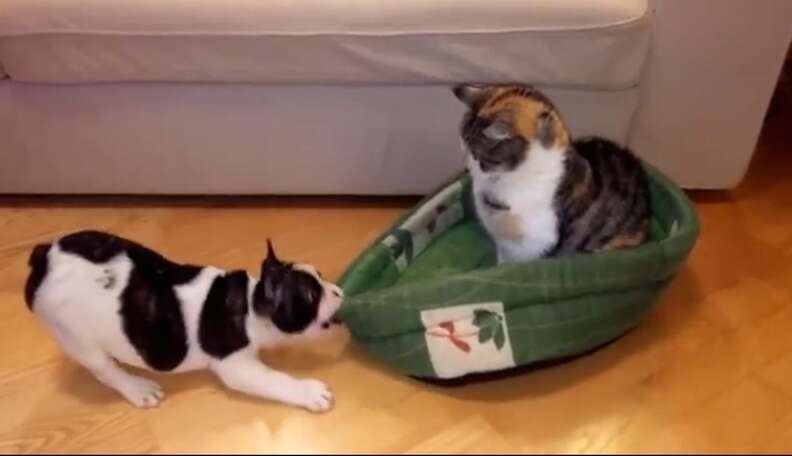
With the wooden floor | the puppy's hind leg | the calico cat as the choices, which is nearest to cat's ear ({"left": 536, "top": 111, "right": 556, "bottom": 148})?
the calico cat

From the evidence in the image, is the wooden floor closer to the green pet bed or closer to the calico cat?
the green pet bed

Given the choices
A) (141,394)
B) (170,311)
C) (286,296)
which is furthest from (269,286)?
(141,394)

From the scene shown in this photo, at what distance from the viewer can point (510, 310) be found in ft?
4.54

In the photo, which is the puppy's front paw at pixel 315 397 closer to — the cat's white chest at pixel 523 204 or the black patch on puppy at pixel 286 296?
the black patch on puppy at pixel 286 296

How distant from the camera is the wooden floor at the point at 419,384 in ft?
3.68

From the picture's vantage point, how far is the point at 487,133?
1.39 m

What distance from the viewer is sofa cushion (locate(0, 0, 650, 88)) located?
1.46m

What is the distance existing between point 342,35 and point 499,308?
1.64 ft

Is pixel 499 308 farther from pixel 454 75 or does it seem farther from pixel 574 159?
pixel 454 75

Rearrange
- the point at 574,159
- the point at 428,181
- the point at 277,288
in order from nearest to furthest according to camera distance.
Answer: the point at 277,288 < the point at 574,159 < the point at 428,181

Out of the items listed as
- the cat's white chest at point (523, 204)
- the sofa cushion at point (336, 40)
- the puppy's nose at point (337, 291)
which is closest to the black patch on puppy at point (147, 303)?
the puppy's nose at point (337, 291)

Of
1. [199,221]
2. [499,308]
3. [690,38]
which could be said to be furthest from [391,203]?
[690,38]

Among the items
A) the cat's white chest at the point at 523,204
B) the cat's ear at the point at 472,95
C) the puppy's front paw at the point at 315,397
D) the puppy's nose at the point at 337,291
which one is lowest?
the puppy's front paw at the point at 315,397

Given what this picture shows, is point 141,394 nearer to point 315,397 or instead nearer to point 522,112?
point 315,397
